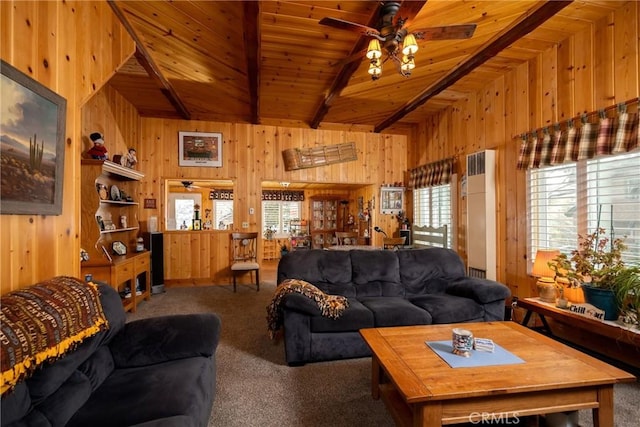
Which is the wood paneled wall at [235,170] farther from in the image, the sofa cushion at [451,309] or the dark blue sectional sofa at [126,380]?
the dark blue sectional sofa at [126,380]

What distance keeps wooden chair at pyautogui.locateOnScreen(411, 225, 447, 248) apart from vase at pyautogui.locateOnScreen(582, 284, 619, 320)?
2533mm

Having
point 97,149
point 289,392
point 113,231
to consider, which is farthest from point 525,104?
point 113,231

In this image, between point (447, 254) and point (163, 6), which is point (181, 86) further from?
point (447, 254)

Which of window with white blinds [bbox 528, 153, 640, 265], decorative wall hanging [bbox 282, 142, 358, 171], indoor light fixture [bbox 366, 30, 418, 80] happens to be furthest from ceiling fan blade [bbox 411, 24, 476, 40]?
decorative wall hanging [bbox 282, 142, 358, 171]

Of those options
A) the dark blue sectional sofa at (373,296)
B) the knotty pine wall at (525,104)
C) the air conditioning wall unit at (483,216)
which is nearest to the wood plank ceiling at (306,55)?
the knotty pine wall at (525,104)

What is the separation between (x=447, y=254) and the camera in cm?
352

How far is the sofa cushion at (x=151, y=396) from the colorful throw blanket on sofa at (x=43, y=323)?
28cm

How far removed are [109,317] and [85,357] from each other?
0.28 metres

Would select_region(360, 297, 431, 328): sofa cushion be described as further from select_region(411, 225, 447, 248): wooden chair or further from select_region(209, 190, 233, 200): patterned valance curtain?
select_region(209, 190, 233, 200): patterned valance curtain

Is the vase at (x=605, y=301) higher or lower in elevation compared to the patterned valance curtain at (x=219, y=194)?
lower

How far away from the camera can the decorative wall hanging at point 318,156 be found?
5.62 meters

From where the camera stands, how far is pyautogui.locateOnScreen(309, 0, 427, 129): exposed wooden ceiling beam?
2.40m

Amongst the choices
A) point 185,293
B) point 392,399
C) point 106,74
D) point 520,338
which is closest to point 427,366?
point 392,399

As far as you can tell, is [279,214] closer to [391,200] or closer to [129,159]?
[391,200]
